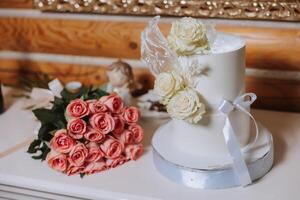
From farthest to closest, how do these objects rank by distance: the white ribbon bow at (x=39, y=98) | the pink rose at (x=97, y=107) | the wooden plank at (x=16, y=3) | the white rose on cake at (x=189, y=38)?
the wooden plank at (x=16, y=3) < the white ribbon bow at (x=39, y=98) < the pink rose at (x=97, y=107) < the white rose on cake at (x=189, y=38)

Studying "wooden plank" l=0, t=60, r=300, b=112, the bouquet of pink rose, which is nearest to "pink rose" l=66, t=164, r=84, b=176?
the bouquet of pink rose

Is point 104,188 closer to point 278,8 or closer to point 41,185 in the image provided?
point 41,185

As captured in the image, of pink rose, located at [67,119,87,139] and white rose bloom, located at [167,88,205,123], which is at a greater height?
white rose bloom, located at [167,88,205,123]

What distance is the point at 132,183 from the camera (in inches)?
32.3

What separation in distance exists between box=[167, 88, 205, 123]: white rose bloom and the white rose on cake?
0.07m

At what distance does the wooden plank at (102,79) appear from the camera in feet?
3.64

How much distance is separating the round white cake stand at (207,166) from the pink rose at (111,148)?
2.7 inches

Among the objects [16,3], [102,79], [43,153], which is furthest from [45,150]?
[16,3]

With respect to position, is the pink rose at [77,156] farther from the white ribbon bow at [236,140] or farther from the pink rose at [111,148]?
the white ribbon bow at [236,140]

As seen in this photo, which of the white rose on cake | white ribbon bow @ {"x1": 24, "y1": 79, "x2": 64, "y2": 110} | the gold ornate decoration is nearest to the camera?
the white rose on cake

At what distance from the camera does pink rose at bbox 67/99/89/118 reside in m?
0.86

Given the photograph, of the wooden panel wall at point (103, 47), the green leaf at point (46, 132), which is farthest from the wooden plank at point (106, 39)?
the green leaf at point (46, 132)

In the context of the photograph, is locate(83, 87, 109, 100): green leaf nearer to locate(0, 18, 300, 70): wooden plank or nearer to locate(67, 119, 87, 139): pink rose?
locate(67, 119, 87, 139): pink rose

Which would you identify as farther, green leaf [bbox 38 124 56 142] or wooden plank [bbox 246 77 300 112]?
wooden plank [bbox 246 77 300 112]
